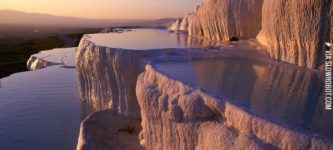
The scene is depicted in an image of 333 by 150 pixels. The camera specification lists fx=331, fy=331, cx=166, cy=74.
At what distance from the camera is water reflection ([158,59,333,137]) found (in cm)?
377

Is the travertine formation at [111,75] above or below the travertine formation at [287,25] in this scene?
below

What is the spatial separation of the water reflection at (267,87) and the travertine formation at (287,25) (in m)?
0.47

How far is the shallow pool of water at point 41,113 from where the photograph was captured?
8.93m

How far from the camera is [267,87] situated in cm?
505

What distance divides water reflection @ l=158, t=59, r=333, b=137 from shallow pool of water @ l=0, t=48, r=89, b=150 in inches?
164

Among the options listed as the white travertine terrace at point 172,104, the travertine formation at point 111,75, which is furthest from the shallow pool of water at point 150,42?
the white travertine terrace at point 172,104

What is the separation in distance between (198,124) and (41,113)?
7.57 metres

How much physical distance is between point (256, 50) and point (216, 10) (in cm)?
343

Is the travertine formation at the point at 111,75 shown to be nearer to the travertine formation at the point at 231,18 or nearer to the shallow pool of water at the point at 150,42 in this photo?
the shallow pool of water at the point at 150,42

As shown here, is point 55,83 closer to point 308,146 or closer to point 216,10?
point 216,10

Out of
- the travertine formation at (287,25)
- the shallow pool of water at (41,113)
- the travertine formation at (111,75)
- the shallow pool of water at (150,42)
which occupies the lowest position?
the shallow pool of water at (41,113)

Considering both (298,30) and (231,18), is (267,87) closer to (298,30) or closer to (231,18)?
(298,30)

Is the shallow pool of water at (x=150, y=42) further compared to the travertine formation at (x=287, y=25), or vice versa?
the shallow pool of water at (x=150, y=42)

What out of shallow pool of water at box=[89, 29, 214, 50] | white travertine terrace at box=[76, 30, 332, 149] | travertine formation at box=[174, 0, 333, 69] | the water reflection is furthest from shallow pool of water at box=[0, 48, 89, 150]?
travertine formation at box=[174, 0, 333, 69]
